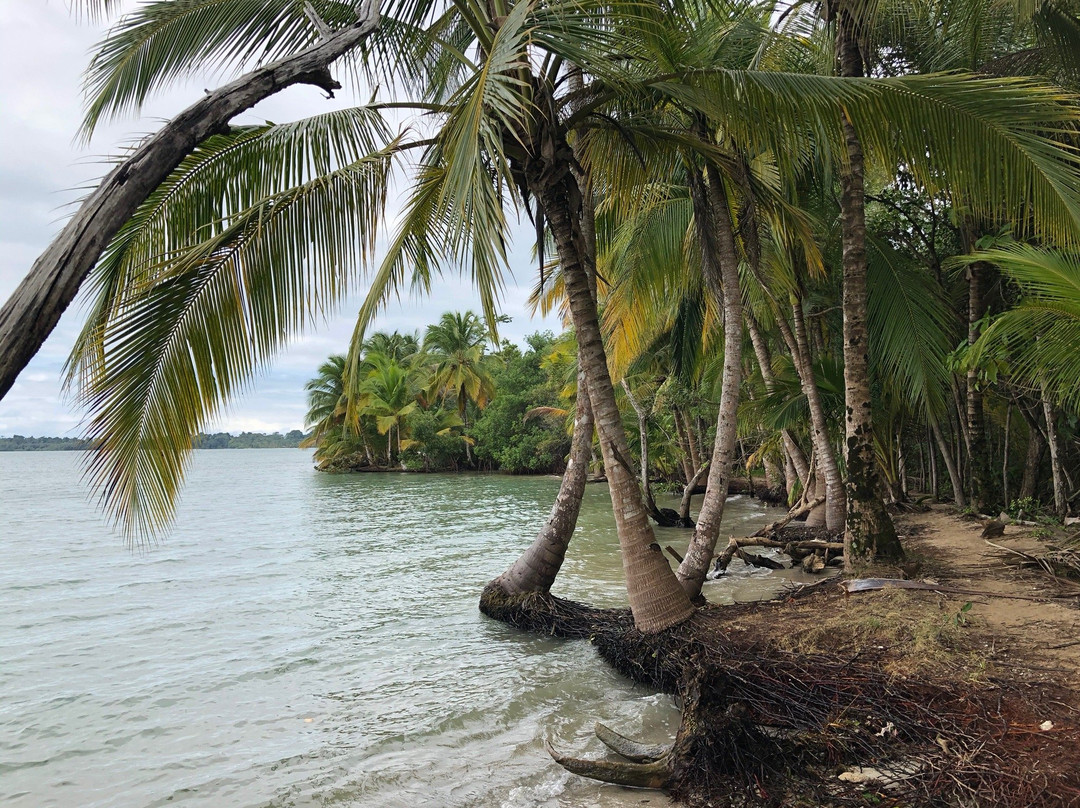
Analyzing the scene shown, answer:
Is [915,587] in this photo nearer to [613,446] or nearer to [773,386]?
[613,446]

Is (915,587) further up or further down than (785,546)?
further up

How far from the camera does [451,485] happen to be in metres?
33.8

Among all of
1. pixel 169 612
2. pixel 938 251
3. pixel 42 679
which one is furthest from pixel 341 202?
pixel 938 251

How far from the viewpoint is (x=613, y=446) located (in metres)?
5.80

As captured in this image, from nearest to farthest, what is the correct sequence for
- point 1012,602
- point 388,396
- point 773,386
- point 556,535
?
1. point 1012,602
2. point 556,535
3. point 773,386
4. point 388,396

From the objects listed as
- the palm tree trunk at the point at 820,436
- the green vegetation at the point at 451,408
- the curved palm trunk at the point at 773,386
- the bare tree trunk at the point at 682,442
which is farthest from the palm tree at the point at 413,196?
the green vegetation at the point at 451,408

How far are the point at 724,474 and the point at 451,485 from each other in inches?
1110

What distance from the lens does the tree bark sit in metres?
1.75

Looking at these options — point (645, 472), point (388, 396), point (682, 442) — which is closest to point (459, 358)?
point (388, 396)

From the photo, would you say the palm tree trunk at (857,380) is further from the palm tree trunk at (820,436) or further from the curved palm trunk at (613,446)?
the palm tree trunk at (820,436)

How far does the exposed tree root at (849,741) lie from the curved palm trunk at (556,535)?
3107mm

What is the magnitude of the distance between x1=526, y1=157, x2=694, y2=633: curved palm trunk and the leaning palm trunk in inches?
24.8

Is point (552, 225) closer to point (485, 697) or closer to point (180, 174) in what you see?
point (180, 174)

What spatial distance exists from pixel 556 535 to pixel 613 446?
230cm
